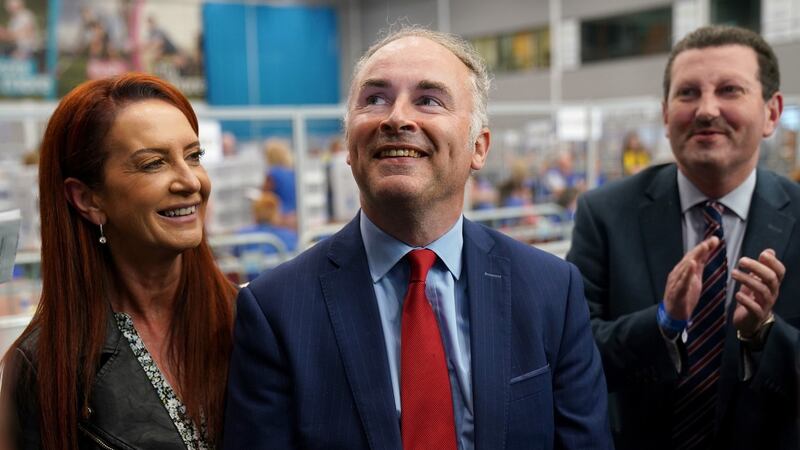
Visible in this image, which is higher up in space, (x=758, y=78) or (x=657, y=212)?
(x=758, y=78)

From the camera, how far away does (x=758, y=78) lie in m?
1.78

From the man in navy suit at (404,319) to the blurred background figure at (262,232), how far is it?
3175mm

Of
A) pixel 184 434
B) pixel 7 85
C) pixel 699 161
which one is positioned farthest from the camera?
pixel 7 85

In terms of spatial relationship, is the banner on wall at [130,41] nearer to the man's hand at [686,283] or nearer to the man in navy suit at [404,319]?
the man in navy suit at [404,319]

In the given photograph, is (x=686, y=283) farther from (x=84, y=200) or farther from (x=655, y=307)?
(x=84, y=200)

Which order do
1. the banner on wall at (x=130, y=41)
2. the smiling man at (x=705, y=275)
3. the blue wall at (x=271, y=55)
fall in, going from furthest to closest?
the blue wall at (x=271, y=55) < the banner on wall at (x=130, y=41) < the smiling man at (x=705, y=275)

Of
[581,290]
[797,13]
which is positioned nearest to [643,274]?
[581,290]

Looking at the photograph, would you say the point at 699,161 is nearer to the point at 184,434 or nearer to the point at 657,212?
the point at 657,212

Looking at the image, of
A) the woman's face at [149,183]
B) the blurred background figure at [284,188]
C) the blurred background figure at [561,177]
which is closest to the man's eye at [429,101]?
the woman's face at [149,183]

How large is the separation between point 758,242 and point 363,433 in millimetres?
1137

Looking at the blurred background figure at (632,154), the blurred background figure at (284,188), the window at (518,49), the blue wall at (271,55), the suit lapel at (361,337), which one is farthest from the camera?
the blue wall at (271,55)

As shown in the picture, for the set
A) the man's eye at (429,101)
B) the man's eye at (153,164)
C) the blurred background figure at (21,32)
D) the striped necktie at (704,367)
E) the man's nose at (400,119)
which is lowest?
the striped necktie at (704,367)

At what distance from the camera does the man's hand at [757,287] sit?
1529 millimetres

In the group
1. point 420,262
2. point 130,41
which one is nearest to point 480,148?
point 420,262
